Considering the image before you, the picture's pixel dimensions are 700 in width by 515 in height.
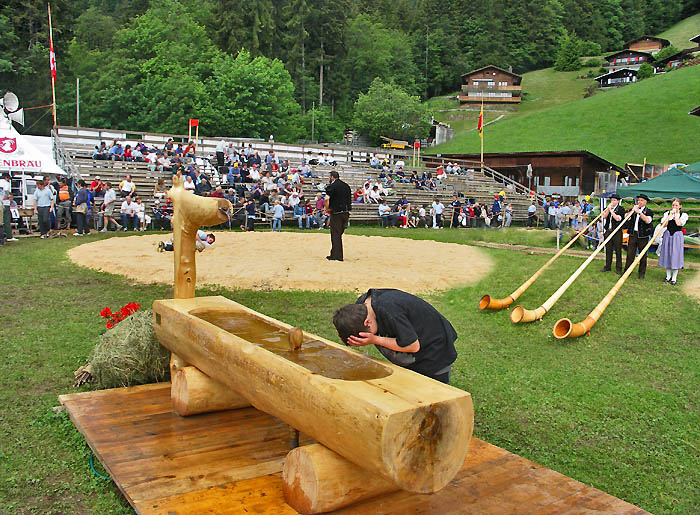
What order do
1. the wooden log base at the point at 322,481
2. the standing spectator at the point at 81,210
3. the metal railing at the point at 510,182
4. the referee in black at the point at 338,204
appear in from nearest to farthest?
the wooden log base at the point at 322,481
the referee in black at the point at 338,204
the standing spectator at the point at 81,210
the metal railing at the point at 510,182

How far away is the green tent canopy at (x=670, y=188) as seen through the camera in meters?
15.8

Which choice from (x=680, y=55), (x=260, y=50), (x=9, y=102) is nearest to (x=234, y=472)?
(x=9, y=102)

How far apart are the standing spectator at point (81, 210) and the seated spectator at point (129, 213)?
120 centimetres

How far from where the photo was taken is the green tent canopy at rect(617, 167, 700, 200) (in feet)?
51.9

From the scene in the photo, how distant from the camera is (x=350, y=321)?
3357 mm

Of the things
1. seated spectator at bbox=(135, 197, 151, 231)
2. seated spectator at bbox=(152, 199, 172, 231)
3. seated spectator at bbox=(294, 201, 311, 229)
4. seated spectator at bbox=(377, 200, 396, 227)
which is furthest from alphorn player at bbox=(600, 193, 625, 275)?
seated spectator at bbox=(135, 197, 151, 231)

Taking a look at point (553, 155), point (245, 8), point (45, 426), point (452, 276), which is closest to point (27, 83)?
point (245, 8)

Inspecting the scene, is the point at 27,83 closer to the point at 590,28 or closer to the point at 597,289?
the point at 597,289

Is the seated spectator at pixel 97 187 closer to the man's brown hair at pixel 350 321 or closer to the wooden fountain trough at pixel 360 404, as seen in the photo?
the wooden fountain trough at pixel 360 404

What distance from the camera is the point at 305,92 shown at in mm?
56781

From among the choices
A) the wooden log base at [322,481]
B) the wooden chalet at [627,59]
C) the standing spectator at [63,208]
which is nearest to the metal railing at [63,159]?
the standing spectator at [63,208]

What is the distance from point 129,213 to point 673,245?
14280 millimetres

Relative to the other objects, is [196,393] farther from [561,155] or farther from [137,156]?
[561,155]

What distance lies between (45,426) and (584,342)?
583 cm
